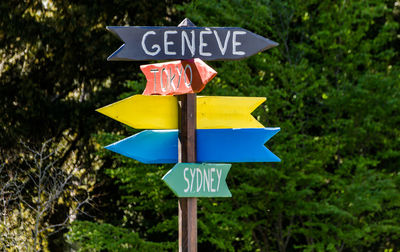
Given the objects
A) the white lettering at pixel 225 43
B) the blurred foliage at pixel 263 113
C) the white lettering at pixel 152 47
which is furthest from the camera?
the blurred foliage at pixel 263 113

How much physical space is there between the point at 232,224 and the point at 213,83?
2.59 m

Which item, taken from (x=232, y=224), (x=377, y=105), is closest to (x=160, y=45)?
(x=232, y=224)

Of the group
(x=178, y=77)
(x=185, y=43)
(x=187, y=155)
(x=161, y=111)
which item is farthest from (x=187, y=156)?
(x=185, y=43)

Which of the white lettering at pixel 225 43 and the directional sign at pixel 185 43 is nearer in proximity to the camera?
the directional sign at pixel 185 43

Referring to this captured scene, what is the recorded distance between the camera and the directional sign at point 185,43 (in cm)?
361

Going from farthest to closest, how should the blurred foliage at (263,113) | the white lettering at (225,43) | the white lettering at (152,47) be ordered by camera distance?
the blurred foliage at (263,113) < the white lettering at (225,43) < the white lettering at (152,47)

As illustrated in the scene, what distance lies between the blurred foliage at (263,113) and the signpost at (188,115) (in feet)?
24.6

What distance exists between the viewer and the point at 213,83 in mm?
12078

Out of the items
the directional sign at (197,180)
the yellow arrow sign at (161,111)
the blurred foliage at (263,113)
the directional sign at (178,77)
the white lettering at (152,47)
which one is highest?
the blurred foliage at (263,113)

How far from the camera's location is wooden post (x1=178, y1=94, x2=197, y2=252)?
11.9 feet

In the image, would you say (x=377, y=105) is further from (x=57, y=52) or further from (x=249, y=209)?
(x=57, y=52)

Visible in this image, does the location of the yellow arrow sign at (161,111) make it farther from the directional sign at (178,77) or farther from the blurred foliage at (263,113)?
the blurred foliage at (263,113)

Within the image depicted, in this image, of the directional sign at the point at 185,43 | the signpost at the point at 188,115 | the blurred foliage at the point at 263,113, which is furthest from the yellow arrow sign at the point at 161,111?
the blurred foliage at the point at 263,113

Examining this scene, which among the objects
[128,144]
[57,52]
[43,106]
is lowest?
[128,144]
